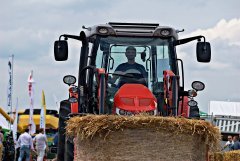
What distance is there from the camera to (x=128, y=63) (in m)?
11.3

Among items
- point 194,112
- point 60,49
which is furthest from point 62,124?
point 194,112

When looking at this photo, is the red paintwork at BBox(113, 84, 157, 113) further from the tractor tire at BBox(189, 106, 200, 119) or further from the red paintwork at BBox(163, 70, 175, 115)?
the tractor tire at BBox(189, 106, 200, 119)

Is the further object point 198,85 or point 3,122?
point 3,122

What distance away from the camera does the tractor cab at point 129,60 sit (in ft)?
35.9

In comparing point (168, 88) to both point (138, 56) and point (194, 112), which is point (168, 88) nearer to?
point (138, 56)

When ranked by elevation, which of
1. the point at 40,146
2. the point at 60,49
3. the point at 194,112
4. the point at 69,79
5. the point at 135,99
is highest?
the point at 60,49

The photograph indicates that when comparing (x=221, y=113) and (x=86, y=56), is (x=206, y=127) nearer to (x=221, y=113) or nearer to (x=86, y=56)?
(x=86, y=56)

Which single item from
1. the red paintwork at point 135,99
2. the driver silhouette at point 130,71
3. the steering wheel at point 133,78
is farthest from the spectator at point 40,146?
the red paintwork at point 135,99

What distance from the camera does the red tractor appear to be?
10.9 meters

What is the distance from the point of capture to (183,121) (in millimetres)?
8609

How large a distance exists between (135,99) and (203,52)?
5.64 ft

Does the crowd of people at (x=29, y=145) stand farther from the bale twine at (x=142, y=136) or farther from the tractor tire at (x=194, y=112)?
the bale twine at (x=142, y=136)

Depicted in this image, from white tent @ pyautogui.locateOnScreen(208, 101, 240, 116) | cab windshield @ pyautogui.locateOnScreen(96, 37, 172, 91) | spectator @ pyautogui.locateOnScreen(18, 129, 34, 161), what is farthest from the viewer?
white tent @ pyautogui.locateOnScreen(208, 101, 240, 116)

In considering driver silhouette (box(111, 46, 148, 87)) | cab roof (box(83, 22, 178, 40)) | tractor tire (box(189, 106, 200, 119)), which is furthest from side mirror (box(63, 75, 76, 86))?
tractor tire (box(189, 106, 200, 119))
